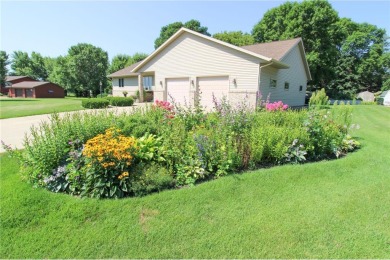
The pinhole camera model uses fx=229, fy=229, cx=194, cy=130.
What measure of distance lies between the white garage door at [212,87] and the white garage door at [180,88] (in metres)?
1.07

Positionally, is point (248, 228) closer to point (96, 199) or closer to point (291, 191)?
point (291, 191)

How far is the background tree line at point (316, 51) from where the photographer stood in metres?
24.4

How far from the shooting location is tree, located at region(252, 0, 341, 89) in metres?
24.0

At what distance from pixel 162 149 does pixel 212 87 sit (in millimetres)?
10886

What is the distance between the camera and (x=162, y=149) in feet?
12.3

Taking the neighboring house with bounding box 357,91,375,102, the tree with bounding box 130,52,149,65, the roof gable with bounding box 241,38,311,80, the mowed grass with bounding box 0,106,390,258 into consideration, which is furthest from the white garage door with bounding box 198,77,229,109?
the tree with bounding box 130,52,149,65

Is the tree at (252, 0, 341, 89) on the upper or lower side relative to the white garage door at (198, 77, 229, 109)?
upper

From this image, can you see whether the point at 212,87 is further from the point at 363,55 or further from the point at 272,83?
the point at 363,55

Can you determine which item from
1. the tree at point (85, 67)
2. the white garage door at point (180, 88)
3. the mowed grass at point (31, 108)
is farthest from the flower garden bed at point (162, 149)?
the tree at point (85, 67)

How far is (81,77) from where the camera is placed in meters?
40.4

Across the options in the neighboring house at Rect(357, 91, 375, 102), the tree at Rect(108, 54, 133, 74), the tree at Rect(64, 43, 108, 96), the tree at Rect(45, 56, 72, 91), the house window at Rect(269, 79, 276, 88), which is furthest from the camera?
the tree at Rect(108, 54, 133, 74)

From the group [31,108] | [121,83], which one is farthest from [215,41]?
[121,83]

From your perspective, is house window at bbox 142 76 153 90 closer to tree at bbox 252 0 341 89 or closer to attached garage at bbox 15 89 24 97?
tree at bbox 252 0 341 89

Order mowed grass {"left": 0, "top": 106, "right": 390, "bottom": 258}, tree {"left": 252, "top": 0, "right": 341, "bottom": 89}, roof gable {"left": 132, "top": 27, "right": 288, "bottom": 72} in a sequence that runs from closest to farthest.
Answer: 1. mowed grass {"left": 0, "top": 106, "right": 390, "bottom": 258}
2. roof gable {"left": 132, "top": 27, "right": 288, "bottom": 72}
3. tree {"left": 252, "top": 0, "right": 341, "bottom": 89}
